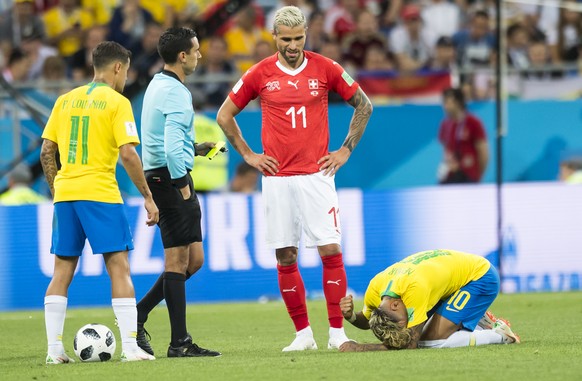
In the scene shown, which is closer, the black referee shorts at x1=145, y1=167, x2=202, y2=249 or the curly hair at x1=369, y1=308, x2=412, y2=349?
the curly hair at x1=369, y1=308, x2=412, y2=349

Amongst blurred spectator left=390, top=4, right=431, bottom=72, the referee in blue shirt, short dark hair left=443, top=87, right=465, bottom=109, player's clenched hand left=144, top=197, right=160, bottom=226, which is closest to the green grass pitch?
the referee in blue shirt

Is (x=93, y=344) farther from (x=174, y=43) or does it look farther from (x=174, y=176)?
(x=174, y=43)

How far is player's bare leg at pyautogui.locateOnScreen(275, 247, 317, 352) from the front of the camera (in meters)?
9.48

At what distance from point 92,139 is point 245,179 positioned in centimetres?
761

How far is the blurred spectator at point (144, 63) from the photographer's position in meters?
17.6

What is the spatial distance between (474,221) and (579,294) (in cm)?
163

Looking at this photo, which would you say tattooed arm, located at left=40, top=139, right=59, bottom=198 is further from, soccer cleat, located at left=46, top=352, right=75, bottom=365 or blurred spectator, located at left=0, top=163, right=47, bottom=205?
blurred spectator, located at left=0, top=163, right=47, bottom=205

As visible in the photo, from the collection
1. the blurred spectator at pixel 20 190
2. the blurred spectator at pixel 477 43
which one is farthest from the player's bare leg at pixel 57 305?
the blurred spectator at pixel 477 43

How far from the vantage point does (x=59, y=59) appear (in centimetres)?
1764

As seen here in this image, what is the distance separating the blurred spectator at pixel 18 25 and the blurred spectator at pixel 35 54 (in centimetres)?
15

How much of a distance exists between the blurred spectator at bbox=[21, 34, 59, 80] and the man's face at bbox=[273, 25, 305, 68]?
948cm

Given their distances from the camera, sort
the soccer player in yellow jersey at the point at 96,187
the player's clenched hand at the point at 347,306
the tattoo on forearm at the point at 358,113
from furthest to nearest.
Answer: the tattoo on forearm at the point at 358,113
the player's clenched hand at the point at 347,306
the soccer player in yellow jersey at the point at 96,187

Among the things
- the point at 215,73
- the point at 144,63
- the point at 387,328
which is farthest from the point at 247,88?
the point at 144,63

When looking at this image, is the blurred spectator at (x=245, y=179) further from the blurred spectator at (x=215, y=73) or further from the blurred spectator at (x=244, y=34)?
the blurred spectator at (x=244, y=34)
